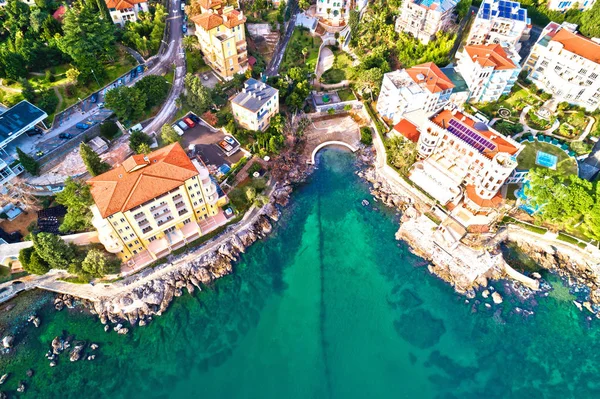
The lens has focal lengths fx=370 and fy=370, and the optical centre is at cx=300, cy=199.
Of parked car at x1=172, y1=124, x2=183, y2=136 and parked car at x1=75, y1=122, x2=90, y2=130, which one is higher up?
parked car at x1=75, y1=122, x2=90, y2=130

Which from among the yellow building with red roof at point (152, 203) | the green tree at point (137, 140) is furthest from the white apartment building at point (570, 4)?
the green tree at point (137, 140)

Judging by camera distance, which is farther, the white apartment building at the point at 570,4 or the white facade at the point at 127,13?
the white apartment building at the point at 570,4

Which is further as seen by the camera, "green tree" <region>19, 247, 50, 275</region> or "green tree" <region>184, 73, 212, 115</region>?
"green tree" <region>184, 73, 212, 115</region>

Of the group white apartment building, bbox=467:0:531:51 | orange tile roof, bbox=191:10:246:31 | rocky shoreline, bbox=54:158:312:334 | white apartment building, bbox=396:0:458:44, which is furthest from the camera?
white apartment building, bbox=396:0:458:44

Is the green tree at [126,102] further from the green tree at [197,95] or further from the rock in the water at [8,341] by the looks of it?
the rock in the water at [8,341]

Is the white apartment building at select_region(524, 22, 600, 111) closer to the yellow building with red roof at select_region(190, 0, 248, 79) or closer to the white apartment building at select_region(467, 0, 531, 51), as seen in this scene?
the white apartment building at select_region(467, 0, 531, 51)

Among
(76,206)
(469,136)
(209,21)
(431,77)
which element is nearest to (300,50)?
(209,21)

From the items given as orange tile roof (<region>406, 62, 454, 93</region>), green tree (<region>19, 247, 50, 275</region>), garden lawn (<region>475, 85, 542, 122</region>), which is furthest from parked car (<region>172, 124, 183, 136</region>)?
garden lawn (<region>475, 85, 542, 122</region>)
